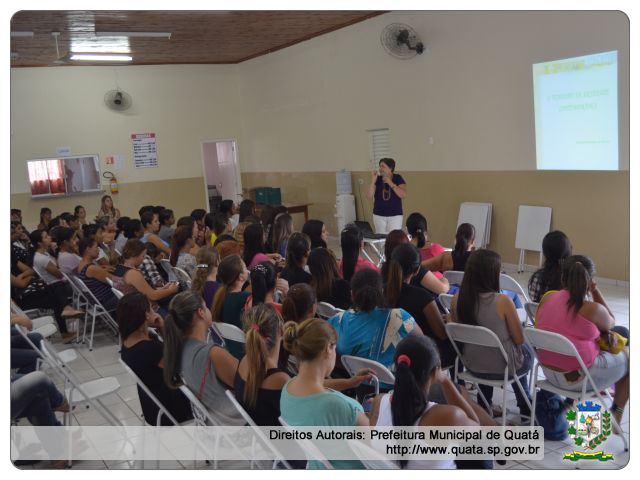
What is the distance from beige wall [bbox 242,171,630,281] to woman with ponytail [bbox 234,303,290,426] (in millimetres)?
4936

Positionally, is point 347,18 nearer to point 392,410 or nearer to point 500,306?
point 500,306

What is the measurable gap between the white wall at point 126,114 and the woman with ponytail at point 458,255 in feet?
30.4

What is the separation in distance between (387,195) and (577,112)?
2.37 m

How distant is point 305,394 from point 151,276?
11.0 feet

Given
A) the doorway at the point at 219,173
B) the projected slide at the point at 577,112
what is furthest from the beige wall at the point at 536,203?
the doorway at the point at 219,173

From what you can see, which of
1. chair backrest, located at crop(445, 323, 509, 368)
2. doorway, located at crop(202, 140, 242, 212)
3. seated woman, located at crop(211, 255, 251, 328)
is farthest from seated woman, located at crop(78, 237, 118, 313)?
doorway, located at crop(202, 140, 242, 212)

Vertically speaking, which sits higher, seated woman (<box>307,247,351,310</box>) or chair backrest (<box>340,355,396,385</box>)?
seated woman (<box>307,247,351,310</box>)

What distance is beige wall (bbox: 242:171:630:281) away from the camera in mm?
6590

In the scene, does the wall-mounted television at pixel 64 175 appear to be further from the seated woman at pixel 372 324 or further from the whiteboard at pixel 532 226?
the seated woman at pixel 372 324

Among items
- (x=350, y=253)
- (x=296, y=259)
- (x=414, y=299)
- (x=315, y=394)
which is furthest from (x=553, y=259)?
(x=315, y=394)

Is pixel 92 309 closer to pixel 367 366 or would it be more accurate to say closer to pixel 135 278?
pixel 135 278

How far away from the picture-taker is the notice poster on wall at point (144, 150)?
1274 cm

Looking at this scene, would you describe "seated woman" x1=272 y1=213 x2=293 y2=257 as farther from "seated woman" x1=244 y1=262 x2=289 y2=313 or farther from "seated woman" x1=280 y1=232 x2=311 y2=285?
"seated woman" x1=244 y1=262 x2=289 y2=313

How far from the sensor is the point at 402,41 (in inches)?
340
